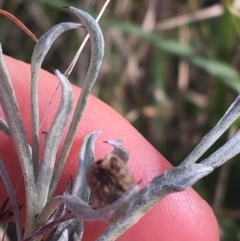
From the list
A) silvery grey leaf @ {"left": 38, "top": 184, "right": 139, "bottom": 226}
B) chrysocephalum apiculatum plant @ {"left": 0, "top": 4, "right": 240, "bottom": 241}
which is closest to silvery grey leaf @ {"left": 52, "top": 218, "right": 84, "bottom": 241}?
chrysocephalum apiculatum plant @ {"left": 0, "top": 4, "right": 240, "bottom": 241}

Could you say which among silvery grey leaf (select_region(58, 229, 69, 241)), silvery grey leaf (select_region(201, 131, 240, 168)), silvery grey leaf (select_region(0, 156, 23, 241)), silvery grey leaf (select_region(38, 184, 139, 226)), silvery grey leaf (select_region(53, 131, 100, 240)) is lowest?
silvery grey leaf (select_region(0, 156, 23, 241))

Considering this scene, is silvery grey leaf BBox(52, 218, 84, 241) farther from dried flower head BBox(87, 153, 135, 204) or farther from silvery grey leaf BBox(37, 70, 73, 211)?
dried flower head BBox(87, 153, 135, 204)

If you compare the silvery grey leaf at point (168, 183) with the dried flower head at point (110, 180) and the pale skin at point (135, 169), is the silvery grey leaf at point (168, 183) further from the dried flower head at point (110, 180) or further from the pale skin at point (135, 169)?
the pale skin at point (135, 169)

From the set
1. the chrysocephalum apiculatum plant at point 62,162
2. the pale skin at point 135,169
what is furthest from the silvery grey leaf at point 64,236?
the pale skin at point 135,169

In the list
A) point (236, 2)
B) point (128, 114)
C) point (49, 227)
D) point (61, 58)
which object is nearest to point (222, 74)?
point (236, 2)

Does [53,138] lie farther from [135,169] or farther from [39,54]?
[135,169]

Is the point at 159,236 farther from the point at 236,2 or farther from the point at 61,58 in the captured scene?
the point at 61,58

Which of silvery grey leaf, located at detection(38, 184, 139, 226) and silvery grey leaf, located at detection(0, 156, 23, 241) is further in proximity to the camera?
silvery grey leaf, located at detection(0, 156, 23, 241)
